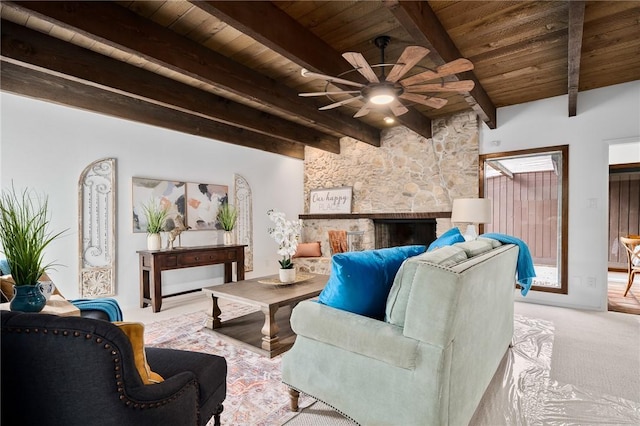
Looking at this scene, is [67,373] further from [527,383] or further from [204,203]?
[204,203]

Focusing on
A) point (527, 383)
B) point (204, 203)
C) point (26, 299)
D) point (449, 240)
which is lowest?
point (527, 383)

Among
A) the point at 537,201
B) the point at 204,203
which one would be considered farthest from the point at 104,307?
the point at 537,201

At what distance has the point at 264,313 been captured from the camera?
296 centimetres

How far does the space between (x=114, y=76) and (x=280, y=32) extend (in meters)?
1.80

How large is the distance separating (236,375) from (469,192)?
12.8ft

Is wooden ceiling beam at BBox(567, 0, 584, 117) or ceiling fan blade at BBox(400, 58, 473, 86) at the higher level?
wooden ceiling beam at BBox(567, 0, 584, 117)

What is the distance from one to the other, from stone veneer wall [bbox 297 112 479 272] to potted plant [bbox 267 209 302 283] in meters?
2.61

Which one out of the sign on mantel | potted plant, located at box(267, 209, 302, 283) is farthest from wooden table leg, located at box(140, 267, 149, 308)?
the sign on mantel

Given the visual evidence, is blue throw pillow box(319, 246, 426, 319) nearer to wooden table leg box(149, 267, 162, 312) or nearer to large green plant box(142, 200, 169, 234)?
wooden table leg box(149, 267, 162, 312)

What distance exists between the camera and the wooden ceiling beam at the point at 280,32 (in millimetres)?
1954

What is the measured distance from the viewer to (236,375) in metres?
2.26

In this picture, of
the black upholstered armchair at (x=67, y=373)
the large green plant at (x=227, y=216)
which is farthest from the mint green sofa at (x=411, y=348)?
the large green plant at (x=227, y=216)

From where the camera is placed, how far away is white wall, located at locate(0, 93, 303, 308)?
328cm

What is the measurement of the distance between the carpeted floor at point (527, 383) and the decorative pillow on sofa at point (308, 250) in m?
2.89
